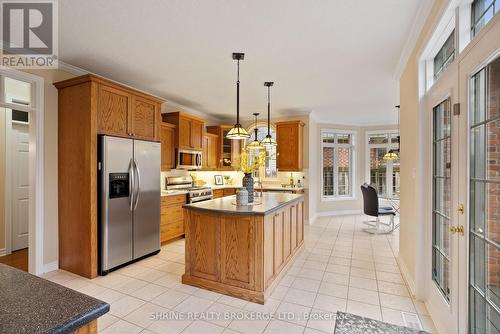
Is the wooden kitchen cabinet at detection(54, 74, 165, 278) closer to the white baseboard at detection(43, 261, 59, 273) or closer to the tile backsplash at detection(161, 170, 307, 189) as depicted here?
the white baseboard at detection(43, 261, 59, 273)

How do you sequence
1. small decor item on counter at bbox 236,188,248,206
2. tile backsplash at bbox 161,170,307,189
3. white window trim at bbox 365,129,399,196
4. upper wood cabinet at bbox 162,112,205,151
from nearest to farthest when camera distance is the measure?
small decor item on counter at bbox 236,188,248,206
upper wood cabinet at bbox 162,112,205,151
tile backsplash at bbox 161,170,307,189
white window trim at bbox 365,129,399,196

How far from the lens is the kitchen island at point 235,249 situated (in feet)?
8.52

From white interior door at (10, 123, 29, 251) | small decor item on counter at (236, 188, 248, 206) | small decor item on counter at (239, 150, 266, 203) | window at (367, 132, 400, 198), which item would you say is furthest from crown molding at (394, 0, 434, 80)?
white interior door at (10, 123, 29, 251)

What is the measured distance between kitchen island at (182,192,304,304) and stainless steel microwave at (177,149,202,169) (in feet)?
7.83

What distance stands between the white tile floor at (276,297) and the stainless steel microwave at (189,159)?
6.32 feet

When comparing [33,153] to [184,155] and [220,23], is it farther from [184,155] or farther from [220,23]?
[220,23]

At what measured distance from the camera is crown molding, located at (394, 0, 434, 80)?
2124mm

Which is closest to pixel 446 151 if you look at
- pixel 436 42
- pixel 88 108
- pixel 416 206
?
pixel 416 206

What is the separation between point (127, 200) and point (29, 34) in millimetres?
2149

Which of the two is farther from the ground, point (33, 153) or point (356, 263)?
point (33, 153)

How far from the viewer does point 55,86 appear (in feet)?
10.8

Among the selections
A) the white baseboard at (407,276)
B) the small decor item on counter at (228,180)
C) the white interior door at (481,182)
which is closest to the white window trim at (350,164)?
the small decor item on counter at (228,180)

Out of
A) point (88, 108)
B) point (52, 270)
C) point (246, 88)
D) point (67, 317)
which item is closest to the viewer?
point (67, 317)

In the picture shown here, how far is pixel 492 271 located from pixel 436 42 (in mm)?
1891
